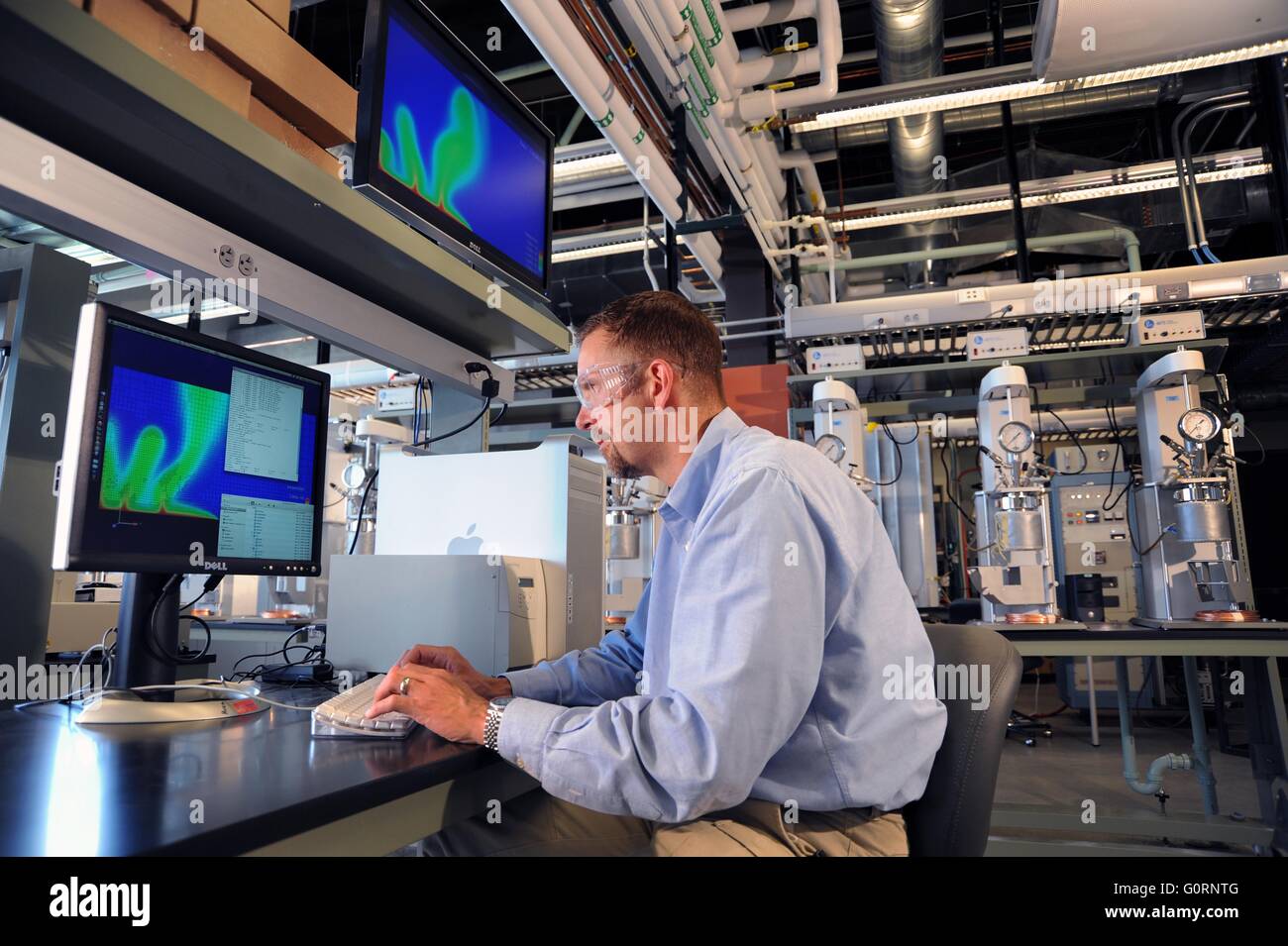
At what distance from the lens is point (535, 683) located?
4.15ft

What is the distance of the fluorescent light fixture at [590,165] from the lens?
3578 millimetres

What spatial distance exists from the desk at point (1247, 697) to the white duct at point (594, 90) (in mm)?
2057

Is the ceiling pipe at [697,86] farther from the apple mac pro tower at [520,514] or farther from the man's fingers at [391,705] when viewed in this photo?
the man's fingers at [391,705]

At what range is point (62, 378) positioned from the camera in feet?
4.77

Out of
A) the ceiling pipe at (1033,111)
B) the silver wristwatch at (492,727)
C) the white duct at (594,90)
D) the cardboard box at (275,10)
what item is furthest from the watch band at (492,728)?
the ceiling pipe at (1033,111)

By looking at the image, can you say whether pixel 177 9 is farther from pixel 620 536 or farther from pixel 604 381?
pixel 620 536

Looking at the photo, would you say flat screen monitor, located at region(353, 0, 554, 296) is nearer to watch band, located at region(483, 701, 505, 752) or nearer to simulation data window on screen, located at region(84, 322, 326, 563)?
simulation data window on screen, located at region(84, 322, 326, 563)

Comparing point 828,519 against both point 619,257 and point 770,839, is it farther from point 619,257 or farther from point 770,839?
point 619,257

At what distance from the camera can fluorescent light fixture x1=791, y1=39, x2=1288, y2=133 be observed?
2.65m

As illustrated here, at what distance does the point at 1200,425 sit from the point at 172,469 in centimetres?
334

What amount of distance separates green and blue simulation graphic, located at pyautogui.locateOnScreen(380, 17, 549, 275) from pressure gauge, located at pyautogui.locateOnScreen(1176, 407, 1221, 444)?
2585 millimetres

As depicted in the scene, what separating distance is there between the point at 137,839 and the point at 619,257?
5.26m

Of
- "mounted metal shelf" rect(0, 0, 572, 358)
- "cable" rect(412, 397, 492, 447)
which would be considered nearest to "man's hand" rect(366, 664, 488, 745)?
"mounted metal shelf" rect(0, 0, 572, 358)

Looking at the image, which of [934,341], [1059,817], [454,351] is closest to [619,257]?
[934,341]
